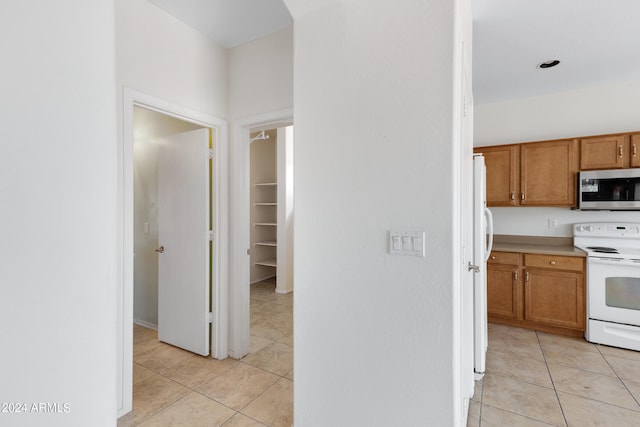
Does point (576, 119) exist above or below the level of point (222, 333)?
above

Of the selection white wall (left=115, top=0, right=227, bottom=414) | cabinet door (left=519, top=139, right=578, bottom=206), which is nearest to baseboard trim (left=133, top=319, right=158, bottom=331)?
white wall (left=115, top=0, right=227, bottom=414)

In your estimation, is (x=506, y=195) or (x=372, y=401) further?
(x=506, y=195)

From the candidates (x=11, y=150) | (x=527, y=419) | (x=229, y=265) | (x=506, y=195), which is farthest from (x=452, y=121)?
(x=506, y=195)

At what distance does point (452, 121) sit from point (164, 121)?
3.04 meters

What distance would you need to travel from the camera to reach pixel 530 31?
90.1 inches

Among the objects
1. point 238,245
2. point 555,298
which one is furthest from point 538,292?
point 238,245

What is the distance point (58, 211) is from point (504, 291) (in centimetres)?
389

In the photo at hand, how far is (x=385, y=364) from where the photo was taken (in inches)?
52.4

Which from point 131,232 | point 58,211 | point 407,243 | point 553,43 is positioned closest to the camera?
point 58,211

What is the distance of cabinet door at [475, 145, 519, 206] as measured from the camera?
3.41 m

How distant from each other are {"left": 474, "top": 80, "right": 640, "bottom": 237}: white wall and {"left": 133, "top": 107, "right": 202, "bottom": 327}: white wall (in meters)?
3.82

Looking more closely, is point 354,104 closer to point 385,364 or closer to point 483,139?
point 385,364

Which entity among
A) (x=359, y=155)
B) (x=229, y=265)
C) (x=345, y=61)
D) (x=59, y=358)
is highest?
(x=345, y=61)

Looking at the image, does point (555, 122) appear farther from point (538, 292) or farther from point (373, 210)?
point (373, 210)
